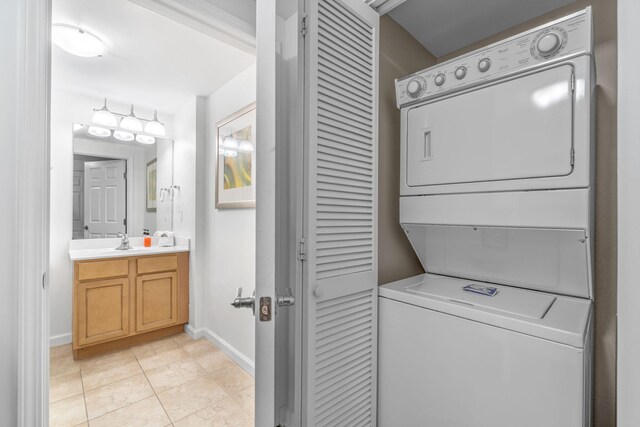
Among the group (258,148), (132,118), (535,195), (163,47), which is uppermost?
(163,47)

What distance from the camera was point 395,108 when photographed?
1538 mm

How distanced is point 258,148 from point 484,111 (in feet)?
2.99

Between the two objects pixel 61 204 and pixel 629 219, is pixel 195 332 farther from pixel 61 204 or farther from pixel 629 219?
pixel 629 219

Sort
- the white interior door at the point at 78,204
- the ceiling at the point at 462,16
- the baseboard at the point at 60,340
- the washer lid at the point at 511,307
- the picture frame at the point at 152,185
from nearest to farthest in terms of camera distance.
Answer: the washer lid at the point at 511,307
the ceiling at the point at 462,16
the baseboard at the point at 60,340
the white interior door at the point at 78,204
the picture frame at the point at 152,185

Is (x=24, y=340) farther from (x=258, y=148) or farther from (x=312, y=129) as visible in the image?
(x=312, y=129)

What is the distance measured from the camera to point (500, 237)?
128 cm

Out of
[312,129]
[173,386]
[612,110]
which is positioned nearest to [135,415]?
[173,386]

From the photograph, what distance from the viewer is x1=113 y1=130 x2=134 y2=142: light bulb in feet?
10.6

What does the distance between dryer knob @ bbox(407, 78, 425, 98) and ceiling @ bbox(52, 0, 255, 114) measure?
1.47 metres

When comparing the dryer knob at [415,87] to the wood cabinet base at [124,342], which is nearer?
the dryer knob at [415,87]

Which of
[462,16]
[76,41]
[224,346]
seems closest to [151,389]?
[224,346]

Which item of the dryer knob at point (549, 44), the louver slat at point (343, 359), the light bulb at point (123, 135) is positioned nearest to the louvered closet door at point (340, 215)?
the louver slat at point (343, 359)

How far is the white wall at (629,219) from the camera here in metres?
0.45

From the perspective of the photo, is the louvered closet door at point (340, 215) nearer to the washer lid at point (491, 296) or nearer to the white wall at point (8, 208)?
the washer lid at point (491, 296)
